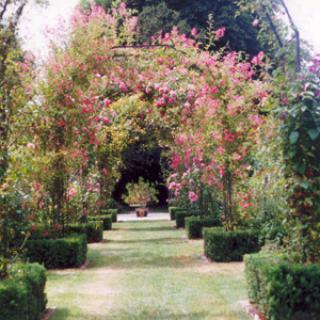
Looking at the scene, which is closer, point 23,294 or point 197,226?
point 23,294

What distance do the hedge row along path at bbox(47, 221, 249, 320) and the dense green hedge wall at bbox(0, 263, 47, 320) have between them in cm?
49

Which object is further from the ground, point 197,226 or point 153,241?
point 197,226

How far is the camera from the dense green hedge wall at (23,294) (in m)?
4.66

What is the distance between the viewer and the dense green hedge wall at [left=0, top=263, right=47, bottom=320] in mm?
4660

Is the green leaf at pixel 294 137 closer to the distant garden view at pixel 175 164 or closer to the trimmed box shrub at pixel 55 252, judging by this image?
the distant garden view at pixel 175 164

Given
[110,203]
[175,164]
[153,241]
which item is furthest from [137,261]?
[110,203]

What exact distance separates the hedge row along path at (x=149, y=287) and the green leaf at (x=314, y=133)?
1859 mm

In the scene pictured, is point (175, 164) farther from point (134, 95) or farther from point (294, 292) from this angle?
point (294, 292)

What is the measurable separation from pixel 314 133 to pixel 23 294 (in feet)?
9.12

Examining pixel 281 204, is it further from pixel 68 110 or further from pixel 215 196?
pixel 215 196

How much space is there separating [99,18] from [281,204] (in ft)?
21.8

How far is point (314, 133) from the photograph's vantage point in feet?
16.9

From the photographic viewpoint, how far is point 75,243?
9430 mm

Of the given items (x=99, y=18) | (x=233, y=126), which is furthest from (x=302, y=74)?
(x=99, y=18)
